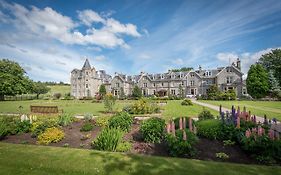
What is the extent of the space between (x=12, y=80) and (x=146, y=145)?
58984 mm

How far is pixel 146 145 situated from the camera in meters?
8.31

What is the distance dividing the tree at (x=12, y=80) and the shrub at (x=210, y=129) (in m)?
58.4

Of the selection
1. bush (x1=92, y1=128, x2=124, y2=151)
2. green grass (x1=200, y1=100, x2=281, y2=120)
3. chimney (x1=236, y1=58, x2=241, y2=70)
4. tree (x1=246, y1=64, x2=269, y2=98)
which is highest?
chimney (x1=236, y1=58, x2=241, y2=70)

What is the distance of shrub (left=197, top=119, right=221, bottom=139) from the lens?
8.32 meters

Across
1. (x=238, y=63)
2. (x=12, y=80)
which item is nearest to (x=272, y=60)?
(x=238, y=63)

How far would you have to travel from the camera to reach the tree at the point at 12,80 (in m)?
52.9

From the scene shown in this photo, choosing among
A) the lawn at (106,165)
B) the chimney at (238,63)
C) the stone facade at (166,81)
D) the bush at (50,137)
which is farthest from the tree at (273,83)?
the bush at (50,137)

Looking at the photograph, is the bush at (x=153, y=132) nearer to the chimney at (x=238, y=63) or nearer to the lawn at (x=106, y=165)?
the lawn at (x=106, y=165)

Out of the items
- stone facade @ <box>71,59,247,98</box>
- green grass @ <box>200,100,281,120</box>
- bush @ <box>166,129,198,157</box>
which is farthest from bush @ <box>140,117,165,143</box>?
stone facade @ <box>71,59,247,98</box>

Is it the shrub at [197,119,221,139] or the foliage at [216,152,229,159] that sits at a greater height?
the shrub at [197,119,221,139]

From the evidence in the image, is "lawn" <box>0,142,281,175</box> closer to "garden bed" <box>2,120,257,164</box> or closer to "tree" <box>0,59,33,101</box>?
"garden bed" <box>2,120,257,164</box>

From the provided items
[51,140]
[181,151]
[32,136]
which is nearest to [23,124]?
[32,136]

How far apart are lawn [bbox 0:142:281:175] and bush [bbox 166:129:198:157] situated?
2.77 feet

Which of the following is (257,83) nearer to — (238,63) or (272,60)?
(238,63)
